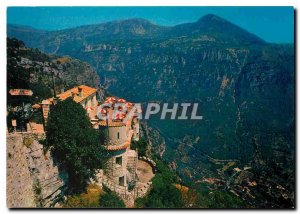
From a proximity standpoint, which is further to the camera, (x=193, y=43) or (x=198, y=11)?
(x=193, y=43)

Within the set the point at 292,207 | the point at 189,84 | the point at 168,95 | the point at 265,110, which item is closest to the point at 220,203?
the point at 292,207

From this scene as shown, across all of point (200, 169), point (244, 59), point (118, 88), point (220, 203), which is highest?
point (244, 59)

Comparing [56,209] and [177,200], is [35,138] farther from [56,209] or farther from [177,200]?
[177,200]

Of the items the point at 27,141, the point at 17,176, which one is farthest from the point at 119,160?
the point at 17,176

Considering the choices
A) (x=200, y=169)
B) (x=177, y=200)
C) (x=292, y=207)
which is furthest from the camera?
(x=200, y=169)

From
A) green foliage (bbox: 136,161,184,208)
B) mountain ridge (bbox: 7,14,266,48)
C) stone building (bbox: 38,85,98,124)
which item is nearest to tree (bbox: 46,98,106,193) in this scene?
green foliage (bbox: 136,161,184,208)

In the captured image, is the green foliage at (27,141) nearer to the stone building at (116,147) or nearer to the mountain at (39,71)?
the stone building at (116,147)

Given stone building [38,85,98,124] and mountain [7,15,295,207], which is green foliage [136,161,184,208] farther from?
mountain [7,15,295,207]
